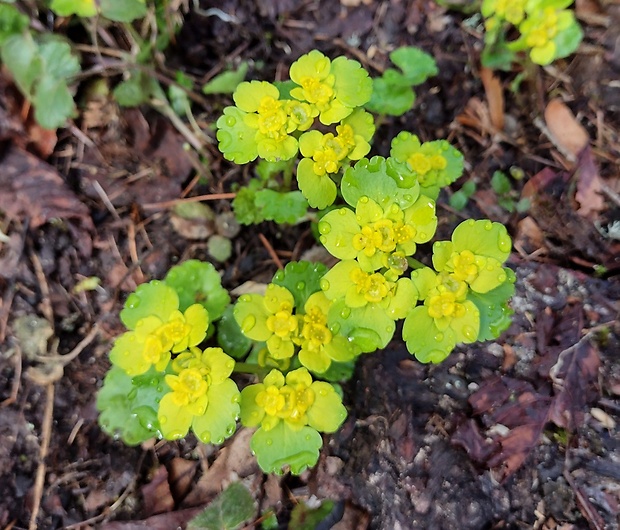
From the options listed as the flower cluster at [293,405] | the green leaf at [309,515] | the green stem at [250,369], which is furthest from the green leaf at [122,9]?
the green leaf at [309,515]

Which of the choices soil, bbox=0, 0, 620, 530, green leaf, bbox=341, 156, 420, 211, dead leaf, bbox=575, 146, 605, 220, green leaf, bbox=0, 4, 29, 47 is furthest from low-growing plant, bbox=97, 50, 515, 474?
green leaf, bbox=0, 4, 29, 47

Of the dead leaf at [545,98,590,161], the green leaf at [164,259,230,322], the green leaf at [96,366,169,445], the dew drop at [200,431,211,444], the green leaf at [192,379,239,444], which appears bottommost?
the green leaf at [96,366,169,445]

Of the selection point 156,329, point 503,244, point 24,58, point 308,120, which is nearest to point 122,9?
point 24,58

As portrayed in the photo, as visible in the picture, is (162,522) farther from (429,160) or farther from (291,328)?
(429,160)

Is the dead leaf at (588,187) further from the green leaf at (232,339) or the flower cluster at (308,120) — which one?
the green leaf at (232,339)

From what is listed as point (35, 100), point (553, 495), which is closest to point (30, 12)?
point (35, 100)

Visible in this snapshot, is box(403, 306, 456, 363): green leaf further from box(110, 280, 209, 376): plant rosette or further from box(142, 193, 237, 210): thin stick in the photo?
box(142, 193, 237, 210): thin stick
